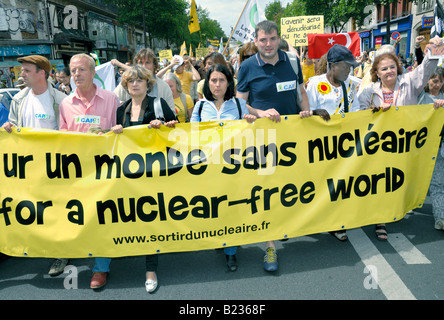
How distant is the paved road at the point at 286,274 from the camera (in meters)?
3.04

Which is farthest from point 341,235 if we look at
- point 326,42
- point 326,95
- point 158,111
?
point 326,42

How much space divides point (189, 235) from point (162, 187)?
19.8 inches

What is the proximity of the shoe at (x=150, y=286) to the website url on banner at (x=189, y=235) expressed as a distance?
0.36m

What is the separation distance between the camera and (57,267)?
3578 millimetres

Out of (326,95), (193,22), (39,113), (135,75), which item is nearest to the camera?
(135,75)

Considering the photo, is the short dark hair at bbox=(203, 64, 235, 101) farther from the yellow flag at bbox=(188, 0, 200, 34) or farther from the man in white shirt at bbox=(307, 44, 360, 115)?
the yellow flag at bbox=(188, 0, 200, 34)

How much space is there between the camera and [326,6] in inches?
1405

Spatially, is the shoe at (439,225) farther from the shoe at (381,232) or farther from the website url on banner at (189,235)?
the website url on banner at (189,235)

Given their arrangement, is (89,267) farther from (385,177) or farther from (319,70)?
(319,70)

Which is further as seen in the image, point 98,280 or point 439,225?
point 439,225

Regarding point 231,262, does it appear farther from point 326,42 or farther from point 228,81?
point 326,42

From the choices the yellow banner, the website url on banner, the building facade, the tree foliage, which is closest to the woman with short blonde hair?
the yellow banner

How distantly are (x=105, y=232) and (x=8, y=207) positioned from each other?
3.06 ft
